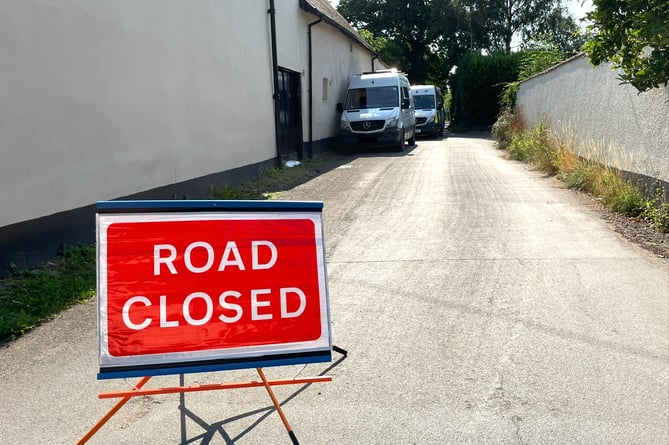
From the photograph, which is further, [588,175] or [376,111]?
[376,111]

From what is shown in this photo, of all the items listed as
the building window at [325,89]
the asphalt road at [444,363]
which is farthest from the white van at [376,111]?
the asphalt road at [444,363]

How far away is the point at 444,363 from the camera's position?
4.13 m

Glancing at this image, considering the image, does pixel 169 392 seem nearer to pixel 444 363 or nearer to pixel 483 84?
pixel 444 363

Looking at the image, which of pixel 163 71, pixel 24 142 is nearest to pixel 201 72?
pixel 163 71

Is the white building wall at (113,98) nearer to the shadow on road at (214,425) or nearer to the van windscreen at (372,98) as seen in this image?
the shadow on road at (214,425)

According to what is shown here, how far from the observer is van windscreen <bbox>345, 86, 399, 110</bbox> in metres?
19.6

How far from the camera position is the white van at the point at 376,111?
18844mm

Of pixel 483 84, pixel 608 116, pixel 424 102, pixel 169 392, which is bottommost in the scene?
pixel 169 392

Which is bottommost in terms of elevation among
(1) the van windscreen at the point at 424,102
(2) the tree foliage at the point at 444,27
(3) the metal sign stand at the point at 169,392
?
(3) the metal sign stand at the point at 169,392

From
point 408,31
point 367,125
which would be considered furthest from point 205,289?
point 408,31

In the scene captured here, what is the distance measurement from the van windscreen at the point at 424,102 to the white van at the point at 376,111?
10.5m

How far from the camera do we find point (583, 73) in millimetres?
11805

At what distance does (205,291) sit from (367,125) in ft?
53.5

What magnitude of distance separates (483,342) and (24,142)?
4675 millimetres
